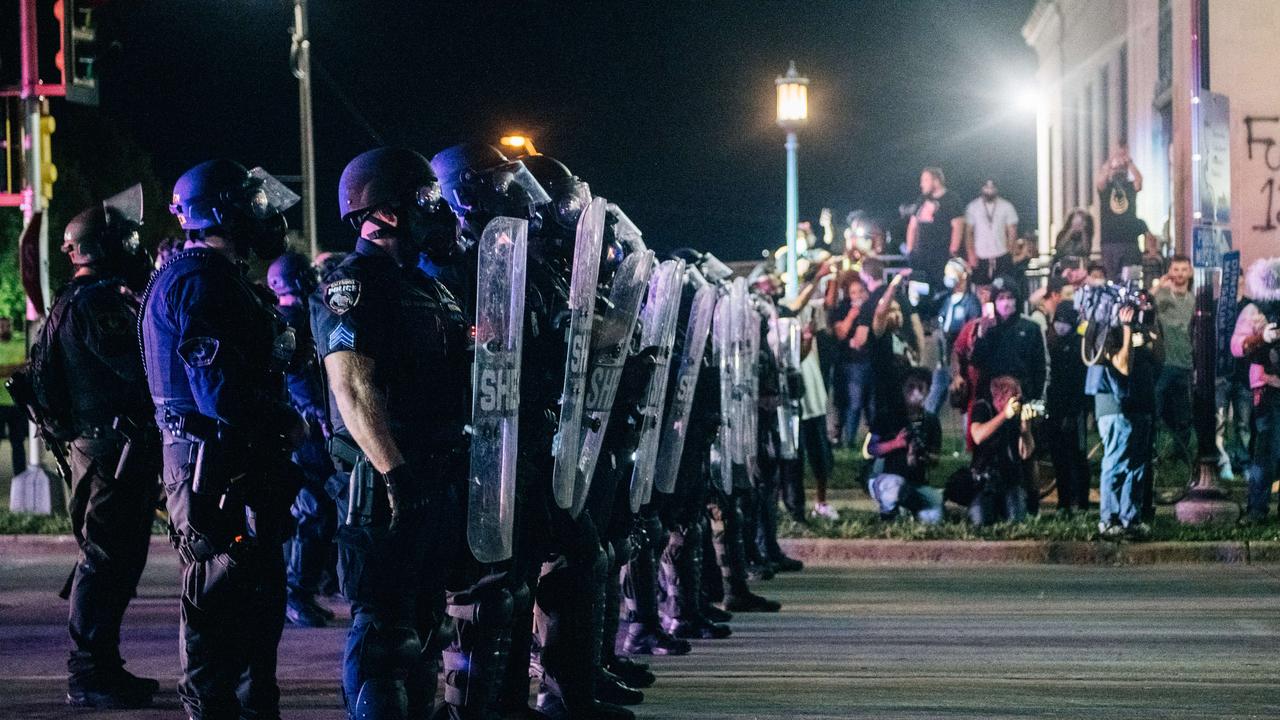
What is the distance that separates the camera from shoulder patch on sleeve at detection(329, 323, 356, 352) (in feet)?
18.4

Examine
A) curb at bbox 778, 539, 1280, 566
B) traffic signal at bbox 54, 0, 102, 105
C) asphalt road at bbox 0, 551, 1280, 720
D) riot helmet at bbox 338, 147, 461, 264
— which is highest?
traffic signal at bbox 54, 0, 102, 105

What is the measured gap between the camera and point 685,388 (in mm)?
9336

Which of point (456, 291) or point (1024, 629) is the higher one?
point (456, 291)

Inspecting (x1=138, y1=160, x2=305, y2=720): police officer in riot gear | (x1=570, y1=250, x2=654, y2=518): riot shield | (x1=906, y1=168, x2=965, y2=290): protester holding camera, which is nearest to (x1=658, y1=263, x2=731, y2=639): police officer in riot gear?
(x1=570, y1=250, x2=654, y2=518): riot shield

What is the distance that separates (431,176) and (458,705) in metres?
1.74

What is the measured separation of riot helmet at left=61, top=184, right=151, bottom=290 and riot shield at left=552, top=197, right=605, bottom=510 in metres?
2.37

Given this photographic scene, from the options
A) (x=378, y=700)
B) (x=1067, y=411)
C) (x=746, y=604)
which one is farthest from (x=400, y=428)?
(x=1067, y=411)

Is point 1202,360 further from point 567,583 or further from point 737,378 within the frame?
point 567,583

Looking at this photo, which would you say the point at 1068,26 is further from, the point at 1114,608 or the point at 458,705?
the point at 458,705

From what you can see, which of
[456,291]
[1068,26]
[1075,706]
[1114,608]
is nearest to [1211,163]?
[1114,608]

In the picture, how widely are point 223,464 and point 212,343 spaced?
39 cm

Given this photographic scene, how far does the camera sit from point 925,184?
72.9 ft

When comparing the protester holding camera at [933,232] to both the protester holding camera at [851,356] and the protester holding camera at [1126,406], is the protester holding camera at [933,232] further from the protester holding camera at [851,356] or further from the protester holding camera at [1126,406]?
the protester holding camera at [1126,406]

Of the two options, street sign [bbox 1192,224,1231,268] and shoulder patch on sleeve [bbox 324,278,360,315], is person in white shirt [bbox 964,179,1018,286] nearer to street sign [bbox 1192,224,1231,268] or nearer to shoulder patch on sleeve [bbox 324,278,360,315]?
street sign [bbox 1192,224,1231,268]
